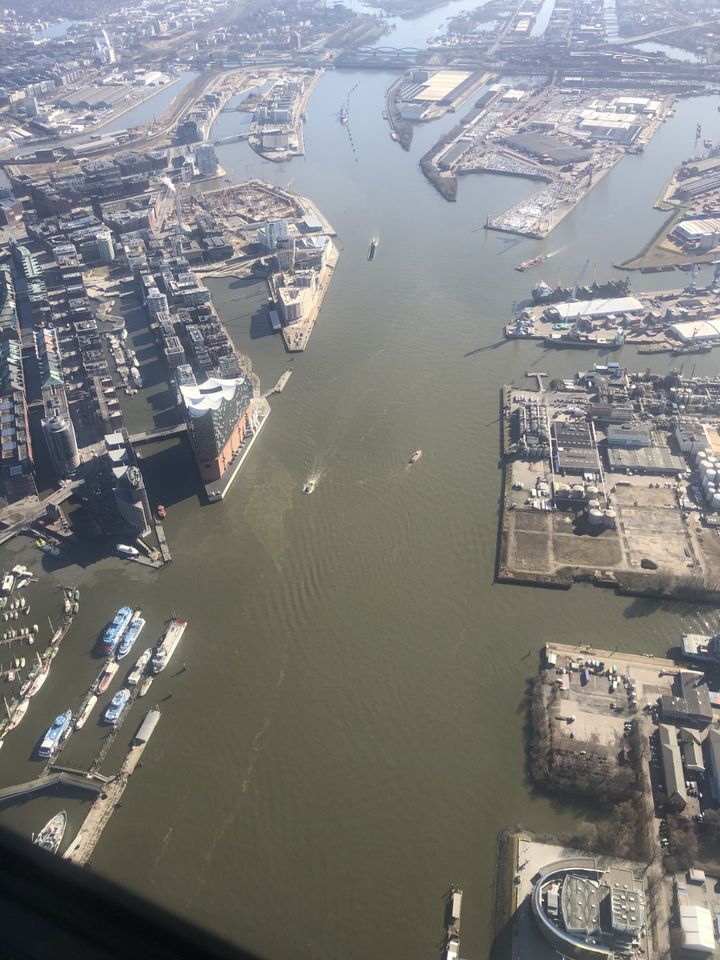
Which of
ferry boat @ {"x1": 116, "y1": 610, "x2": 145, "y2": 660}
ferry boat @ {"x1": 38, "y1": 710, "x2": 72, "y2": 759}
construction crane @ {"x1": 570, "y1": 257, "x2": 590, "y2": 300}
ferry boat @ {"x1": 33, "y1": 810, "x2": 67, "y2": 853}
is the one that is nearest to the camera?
ferry boat @ {"x1": 33, "y1": 810, "x2": 67, "y2": 853}

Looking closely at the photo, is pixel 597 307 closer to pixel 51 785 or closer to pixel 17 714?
pixel 17 714

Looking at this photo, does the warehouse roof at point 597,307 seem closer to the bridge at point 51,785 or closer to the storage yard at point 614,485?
the storage yard at point 614,485

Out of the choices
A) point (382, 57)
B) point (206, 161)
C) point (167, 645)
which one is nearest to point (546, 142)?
point (206, 161)

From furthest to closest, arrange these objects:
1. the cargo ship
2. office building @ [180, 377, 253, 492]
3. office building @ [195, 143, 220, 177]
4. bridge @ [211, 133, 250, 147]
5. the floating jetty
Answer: bridge @ [211, 133, 250, 147], office building @ [195, 143, 220, 177], the cargo ship, office building @ [180, 377, 253, 492], the floating jetty

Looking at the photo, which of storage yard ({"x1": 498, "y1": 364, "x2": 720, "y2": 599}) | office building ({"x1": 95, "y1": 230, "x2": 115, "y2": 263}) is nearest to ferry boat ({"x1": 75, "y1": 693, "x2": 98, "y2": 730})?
storage yard ({"x1": 498, "y1": 364, "x2": 720, "y2": 599})

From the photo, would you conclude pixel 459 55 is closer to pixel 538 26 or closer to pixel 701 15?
pixel 538 26

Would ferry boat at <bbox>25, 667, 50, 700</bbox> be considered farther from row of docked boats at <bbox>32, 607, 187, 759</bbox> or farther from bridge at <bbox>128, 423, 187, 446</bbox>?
bridge at <bbox>128, 423, 187, 446</bbox>

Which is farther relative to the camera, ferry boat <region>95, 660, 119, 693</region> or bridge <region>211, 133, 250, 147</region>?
bridge <region>211, 133, 250, 147</region>

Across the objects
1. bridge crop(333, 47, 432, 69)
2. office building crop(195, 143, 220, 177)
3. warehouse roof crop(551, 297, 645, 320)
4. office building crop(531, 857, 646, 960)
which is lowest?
office building crop(531, 857, 646, 960)

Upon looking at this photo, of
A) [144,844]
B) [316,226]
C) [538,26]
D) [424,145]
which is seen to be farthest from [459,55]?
[144,844]
